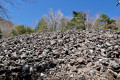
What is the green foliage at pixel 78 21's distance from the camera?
18219 millimetres

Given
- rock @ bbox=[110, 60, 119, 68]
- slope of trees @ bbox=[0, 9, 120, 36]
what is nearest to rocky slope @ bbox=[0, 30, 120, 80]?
rock @ bbox=[110, 60, 119, 68]

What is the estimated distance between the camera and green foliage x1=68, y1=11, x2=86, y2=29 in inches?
717

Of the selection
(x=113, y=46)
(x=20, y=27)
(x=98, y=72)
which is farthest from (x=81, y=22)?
(x=98, y=72)

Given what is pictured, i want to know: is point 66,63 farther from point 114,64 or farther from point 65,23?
point 65,23

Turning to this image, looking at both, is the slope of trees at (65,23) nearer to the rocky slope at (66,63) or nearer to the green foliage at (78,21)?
the green foliage at (78,21)

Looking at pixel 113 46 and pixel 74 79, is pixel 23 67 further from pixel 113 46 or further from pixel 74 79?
pixel 113 46

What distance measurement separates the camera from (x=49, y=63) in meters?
3.45

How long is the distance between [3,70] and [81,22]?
727 inches

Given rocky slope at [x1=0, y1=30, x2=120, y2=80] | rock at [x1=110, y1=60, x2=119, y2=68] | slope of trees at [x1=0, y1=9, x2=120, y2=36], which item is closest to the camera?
rocky slope at [x1=0, y1=30, x2=120, y2=80]

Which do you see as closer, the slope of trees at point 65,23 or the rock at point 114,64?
the rock at point 114,64

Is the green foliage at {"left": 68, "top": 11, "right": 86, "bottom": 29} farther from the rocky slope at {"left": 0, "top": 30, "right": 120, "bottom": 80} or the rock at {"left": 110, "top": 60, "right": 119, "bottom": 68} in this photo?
the rock at {"left": 110, "top": 60, "right": 119, "bottom": 68}

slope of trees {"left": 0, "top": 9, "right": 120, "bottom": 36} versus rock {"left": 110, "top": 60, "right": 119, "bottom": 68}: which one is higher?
slope of trees {"left": 0, "top": 9, "right": 120, "bottom": 36}

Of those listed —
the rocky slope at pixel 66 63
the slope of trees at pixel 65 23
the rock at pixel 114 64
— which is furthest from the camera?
the slope of trees at pixel 65 23

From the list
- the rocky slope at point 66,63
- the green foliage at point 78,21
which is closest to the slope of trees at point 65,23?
the green foliage at point 78,21
